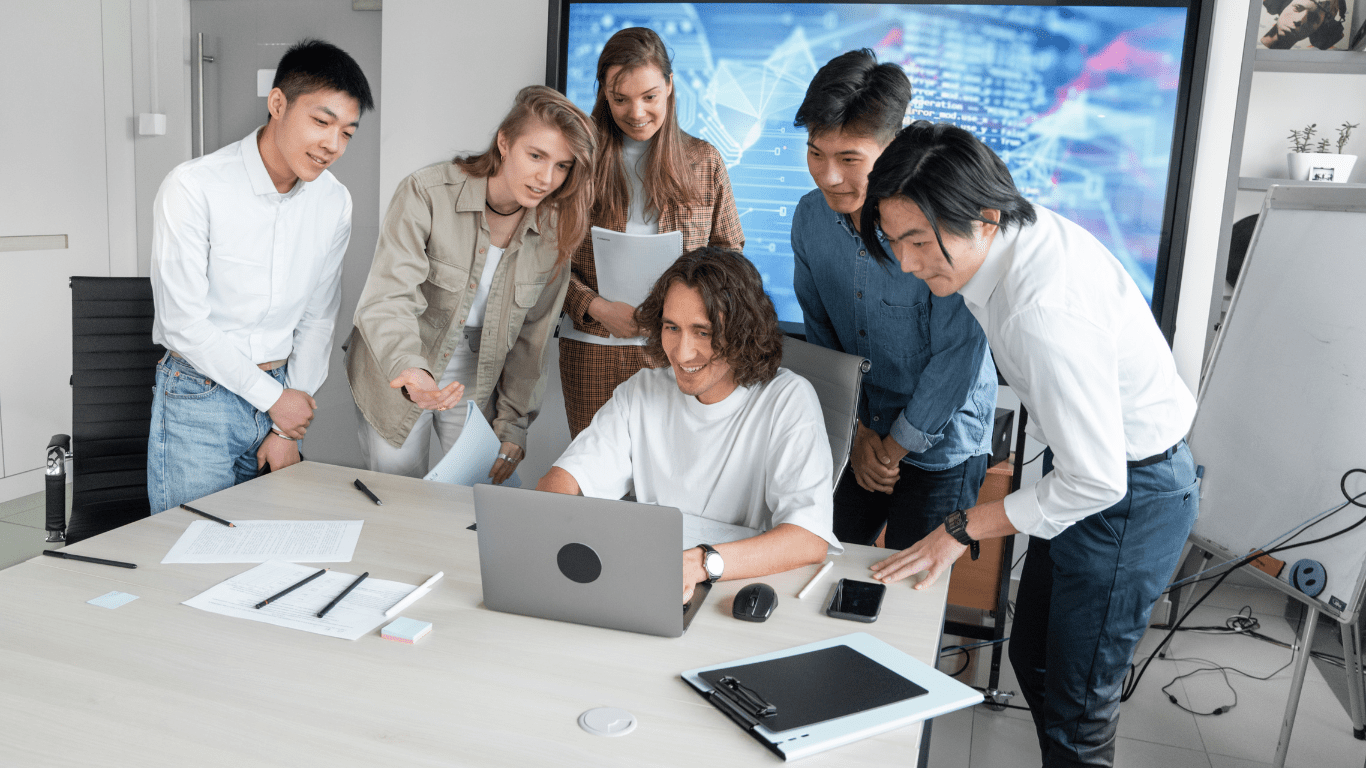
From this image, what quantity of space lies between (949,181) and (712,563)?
685 millimetres

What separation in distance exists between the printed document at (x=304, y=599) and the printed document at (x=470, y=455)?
0.45 m

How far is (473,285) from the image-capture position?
6.79 feet

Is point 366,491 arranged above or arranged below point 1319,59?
below

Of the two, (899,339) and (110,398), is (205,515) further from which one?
(899,339)

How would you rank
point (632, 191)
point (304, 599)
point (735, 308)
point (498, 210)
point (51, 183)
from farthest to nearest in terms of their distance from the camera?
1. point (51, 183)
2. point (632, 191)
3. point (498, 210)
4. point (735, 308)
5. point (304, 599)

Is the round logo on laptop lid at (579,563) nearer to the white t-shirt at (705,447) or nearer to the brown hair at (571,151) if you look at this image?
the white t-shirt at (705,447)

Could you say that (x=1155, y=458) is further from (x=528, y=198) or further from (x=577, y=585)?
(x=528, y=198)

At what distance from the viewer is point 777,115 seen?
3.03 meters

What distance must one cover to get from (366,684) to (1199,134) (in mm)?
2751

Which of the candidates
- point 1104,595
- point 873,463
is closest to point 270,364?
point 873,463

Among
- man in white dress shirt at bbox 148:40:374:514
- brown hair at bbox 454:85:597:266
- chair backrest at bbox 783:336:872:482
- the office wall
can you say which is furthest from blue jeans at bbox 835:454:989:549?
the office wall

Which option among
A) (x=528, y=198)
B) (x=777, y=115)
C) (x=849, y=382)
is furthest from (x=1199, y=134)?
(x=528, y=198)

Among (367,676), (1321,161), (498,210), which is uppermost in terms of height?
(1321,161)

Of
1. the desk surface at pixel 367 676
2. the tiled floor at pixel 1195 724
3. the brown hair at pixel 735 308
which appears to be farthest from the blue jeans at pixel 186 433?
the tiled floor at pixel 1195 724
